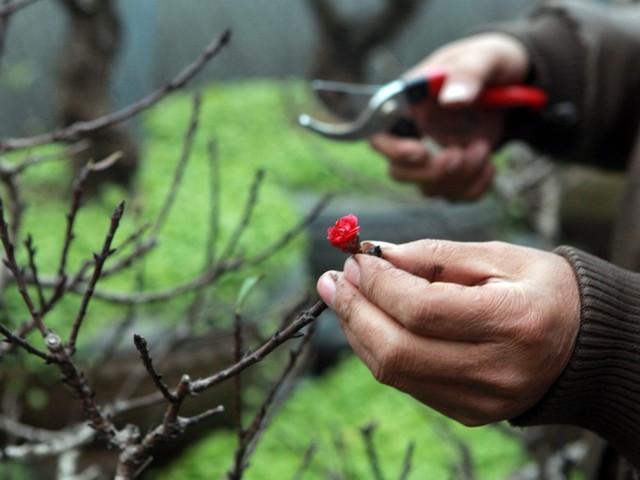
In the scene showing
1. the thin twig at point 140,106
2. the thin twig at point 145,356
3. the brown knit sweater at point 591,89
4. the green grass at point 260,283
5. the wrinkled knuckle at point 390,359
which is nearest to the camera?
the thin twig at point 145,356

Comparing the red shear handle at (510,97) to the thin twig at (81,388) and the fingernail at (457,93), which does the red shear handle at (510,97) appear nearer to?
the fingernail at (457,93)

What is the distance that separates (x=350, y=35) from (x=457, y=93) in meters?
4.79

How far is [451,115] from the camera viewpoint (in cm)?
191

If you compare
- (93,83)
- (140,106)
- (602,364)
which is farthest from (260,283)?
(602,364)


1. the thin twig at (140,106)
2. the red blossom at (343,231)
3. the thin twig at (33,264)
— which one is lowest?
the red blossom at (343,231)

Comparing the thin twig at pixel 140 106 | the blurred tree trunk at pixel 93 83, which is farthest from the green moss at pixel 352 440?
the thin twig at pixel 140 106

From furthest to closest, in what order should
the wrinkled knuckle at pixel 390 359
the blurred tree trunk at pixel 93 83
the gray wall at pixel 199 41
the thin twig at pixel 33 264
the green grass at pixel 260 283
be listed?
1. the gray wall at pixel 199 41
2. the blurred tree trunk at pixel 93 83
3. the green grass at pixel 260 283
4. the thin twig at pixel 33 264
5. the wrinkled knuckle at pixel 390 359

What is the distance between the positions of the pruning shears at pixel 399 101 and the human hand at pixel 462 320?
0.93m

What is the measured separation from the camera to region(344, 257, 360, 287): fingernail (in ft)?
2.68

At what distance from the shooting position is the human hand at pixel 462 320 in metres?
0.78

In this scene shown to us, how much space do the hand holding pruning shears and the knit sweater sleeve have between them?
2.92ft

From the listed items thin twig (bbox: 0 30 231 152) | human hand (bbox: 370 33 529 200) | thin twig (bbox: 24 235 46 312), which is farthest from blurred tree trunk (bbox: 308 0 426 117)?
thin twig (bbox: 24 235 46 312)

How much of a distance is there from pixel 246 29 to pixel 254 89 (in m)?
0.92

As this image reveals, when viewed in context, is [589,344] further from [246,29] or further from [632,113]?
[246,29]
